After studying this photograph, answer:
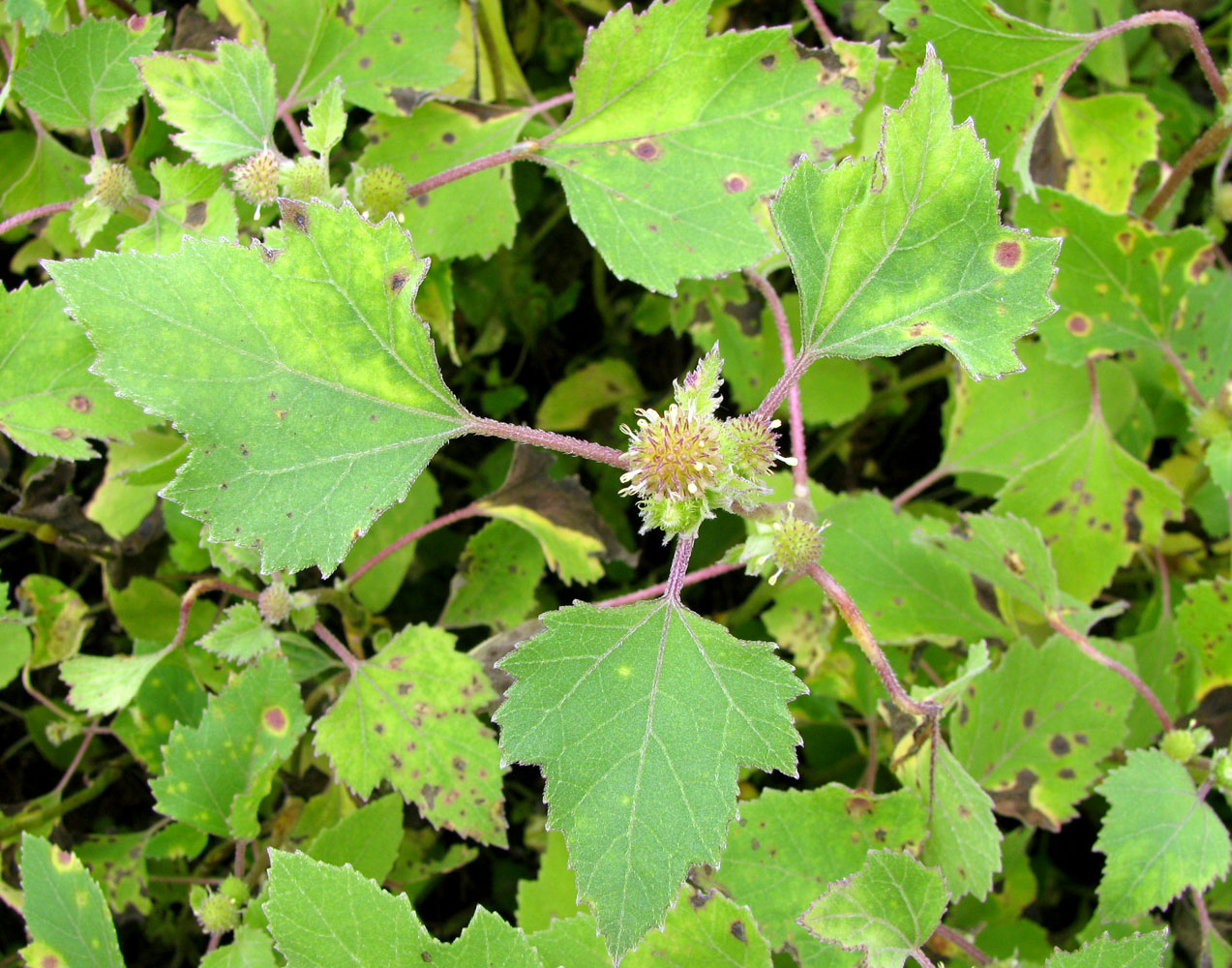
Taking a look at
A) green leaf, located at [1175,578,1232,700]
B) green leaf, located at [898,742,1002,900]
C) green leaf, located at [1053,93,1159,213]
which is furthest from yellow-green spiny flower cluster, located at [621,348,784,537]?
green leaf, located at [1053,93,1159,213]

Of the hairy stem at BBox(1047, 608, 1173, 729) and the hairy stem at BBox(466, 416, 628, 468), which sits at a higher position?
the hairy stem at BBox(466, 416, 628, 468)

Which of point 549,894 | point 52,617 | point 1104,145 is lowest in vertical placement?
point 549,894

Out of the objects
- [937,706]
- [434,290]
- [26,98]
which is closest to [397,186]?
[434,290]

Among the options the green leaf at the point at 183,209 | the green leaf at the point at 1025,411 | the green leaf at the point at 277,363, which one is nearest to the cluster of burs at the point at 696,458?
the green leaf at the point at 277,363

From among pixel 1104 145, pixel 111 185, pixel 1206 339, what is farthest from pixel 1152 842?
pixel 111 185

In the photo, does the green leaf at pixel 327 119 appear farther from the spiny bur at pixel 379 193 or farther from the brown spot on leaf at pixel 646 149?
the brown spot on leaf at pixel 646 149

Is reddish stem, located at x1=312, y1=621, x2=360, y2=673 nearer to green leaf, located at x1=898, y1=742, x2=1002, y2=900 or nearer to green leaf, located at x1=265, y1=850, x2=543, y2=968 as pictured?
green leaf, located at x1=265, y1=850, x2=543, y2=968

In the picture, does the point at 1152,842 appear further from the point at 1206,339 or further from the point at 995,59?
the point at 995,59
